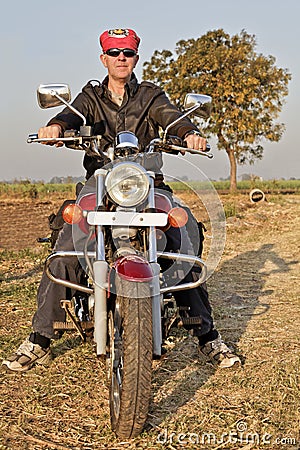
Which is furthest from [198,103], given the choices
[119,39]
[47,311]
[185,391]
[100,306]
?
[185,391]

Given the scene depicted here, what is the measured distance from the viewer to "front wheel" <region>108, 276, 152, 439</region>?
2.83 m

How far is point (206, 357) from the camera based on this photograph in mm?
4418

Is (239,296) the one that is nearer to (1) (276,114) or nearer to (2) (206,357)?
(2) (206,357)

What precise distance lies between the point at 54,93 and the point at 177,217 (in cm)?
94

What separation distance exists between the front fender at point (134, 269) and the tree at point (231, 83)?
3174 cm

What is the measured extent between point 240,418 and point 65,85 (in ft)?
6.61

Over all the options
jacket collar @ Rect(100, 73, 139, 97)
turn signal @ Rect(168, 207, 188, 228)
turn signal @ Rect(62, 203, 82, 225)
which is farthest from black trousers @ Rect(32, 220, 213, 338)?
jacket collar @ Rect(100, 73, 139, 97)

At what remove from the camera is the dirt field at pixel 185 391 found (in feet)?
10.3

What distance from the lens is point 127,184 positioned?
3068 mm

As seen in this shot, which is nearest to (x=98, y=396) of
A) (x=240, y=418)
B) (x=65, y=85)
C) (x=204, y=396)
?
(x=204, y=396)

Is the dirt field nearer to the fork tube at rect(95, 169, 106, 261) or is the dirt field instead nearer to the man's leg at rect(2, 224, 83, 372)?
the man's leg at rect(2, 224, 83, 372)

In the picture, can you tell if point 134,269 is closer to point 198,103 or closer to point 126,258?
point 126,258

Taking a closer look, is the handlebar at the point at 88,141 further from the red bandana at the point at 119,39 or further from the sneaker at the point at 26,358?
the sneaker at the point at 26,358

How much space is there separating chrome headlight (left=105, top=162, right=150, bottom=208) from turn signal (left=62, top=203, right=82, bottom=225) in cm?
38
